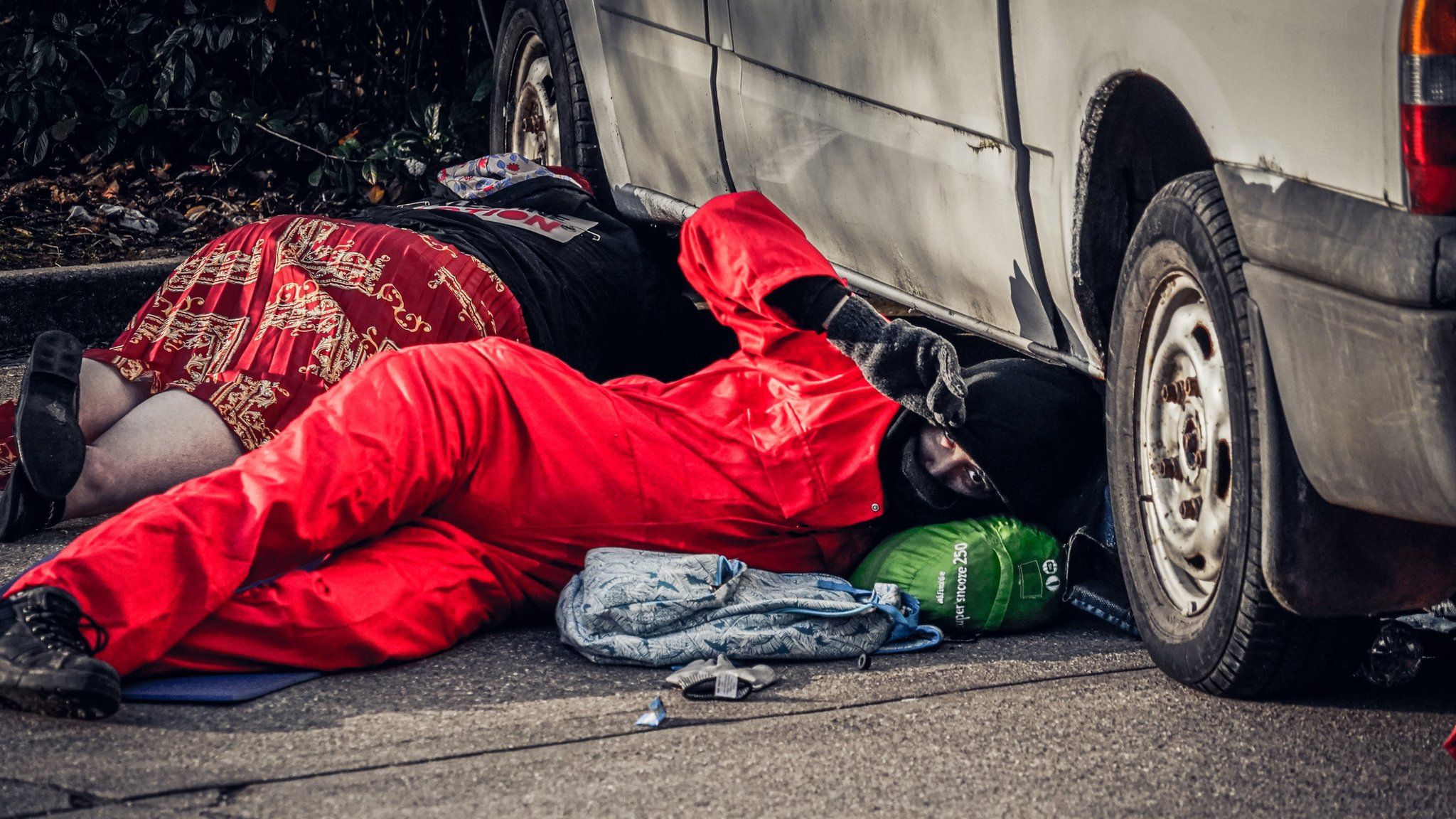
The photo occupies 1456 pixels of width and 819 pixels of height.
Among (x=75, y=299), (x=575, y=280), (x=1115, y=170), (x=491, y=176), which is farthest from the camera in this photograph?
(x=75, y=299)

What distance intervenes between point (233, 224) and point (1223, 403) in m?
4.87

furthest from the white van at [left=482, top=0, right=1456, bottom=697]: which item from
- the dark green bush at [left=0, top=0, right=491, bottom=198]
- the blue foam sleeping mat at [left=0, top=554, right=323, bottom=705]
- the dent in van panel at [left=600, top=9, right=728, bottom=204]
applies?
the dark green bush at [left=0, top=0, right=491, bottom=198]

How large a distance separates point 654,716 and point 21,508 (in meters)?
1.42

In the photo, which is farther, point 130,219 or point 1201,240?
point 130,219

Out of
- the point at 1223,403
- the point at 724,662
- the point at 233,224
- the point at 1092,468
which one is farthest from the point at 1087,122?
the point at 233,224

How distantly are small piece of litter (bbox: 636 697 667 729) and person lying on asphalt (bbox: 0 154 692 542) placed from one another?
4.19ft

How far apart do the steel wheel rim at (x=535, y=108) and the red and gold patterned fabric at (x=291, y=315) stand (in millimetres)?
1642

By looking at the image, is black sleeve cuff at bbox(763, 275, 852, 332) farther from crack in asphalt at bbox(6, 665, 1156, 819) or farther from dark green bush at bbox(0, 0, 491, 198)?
dark green bush at bbox(0, 0, 491, 198)

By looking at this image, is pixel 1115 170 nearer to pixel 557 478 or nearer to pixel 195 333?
pixel 557 478

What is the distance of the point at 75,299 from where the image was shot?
4957 mm

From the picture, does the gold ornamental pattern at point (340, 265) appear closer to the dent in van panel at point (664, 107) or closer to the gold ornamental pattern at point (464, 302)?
the gold ornamental pattern at point (464, 302)

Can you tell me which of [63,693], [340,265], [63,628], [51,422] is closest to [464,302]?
[340,265]

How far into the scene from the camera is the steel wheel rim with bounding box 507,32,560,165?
5250 millimetres

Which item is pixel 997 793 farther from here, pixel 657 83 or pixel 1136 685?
pixel 657 83
